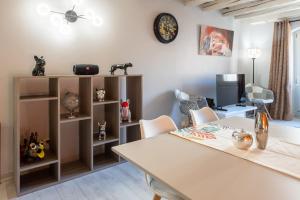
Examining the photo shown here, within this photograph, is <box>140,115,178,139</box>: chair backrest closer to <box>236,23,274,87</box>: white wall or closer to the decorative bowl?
the decorative bowl

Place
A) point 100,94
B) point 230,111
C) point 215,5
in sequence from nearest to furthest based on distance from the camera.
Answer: point 100,94, point 230,111, point 215,5

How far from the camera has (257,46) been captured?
Answer: 17.3 ft

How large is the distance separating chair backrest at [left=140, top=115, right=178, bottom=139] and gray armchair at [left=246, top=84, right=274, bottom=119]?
3.51m

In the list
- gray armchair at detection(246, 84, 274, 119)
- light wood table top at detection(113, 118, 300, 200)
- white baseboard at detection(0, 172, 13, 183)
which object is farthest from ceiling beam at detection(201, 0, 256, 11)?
white baseboard at detection(0, 172, 13, 183)

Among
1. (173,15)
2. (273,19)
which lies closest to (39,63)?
(173,15)

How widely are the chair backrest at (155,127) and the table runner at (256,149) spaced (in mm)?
169

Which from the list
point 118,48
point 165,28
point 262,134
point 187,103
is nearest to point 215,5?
point 165,28

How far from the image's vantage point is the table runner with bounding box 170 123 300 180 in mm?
1173

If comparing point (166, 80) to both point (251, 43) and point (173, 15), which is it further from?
point (251, 43)

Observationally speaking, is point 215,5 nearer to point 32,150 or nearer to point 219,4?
point 219,4

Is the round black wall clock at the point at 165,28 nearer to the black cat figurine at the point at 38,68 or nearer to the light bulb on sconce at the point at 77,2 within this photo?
the light bulb on sconce at the point at 77,2

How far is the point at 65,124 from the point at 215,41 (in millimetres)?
3264

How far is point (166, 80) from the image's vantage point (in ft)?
12.6

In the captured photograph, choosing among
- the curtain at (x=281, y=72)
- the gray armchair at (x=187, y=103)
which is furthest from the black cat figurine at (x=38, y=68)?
the curtain at (x=281, y=72)
